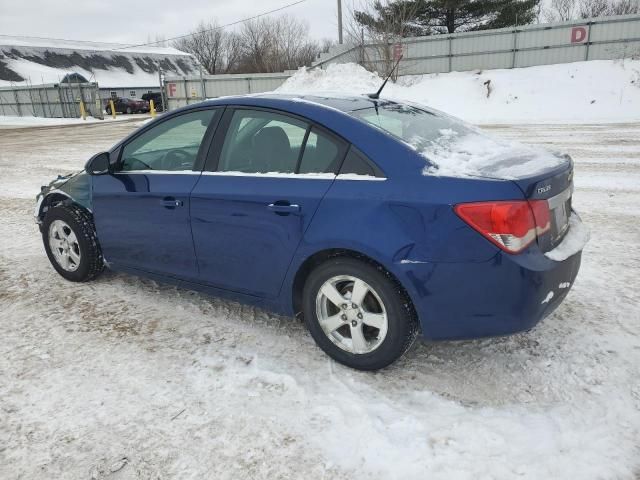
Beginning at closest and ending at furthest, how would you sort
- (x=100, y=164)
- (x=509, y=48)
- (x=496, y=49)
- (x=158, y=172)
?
(x=158, y=172)
(x=100, y=164)
(x=509, y=48)
(x=496, y=49)

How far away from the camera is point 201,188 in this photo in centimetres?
324

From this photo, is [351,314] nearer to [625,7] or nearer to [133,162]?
[133,162]

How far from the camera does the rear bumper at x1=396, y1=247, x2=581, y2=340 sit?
94.3 inches

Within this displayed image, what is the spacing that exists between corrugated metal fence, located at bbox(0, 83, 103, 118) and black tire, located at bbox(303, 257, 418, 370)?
33945 millimetres

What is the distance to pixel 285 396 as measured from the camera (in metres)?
2.68

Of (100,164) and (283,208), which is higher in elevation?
(100,164)

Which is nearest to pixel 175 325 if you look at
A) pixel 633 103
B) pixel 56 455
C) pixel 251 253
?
pixel 251 253

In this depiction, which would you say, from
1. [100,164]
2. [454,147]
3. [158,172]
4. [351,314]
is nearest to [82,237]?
[100,164]

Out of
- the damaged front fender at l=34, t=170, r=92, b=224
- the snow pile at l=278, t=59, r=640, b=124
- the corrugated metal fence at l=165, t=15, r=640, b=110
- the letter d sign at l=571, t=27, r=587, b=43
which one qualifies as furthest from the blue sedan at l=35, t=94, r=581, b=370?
the letter d sign at l=571, t=27, r=587, b=43

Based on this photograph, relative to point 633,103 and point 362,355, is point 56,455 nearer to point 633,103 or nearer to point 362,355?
point 362,355

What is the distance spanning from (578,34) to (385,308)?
2619 centimetres

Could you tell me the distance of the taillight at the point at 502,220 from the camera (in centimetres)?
236

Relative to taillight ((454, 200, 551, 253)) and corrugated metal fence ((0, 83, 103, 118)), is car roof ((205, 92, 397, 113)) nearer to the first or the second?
taillight ((454, 200, 551, 253))

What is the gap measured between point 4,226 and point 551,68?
954 inches
